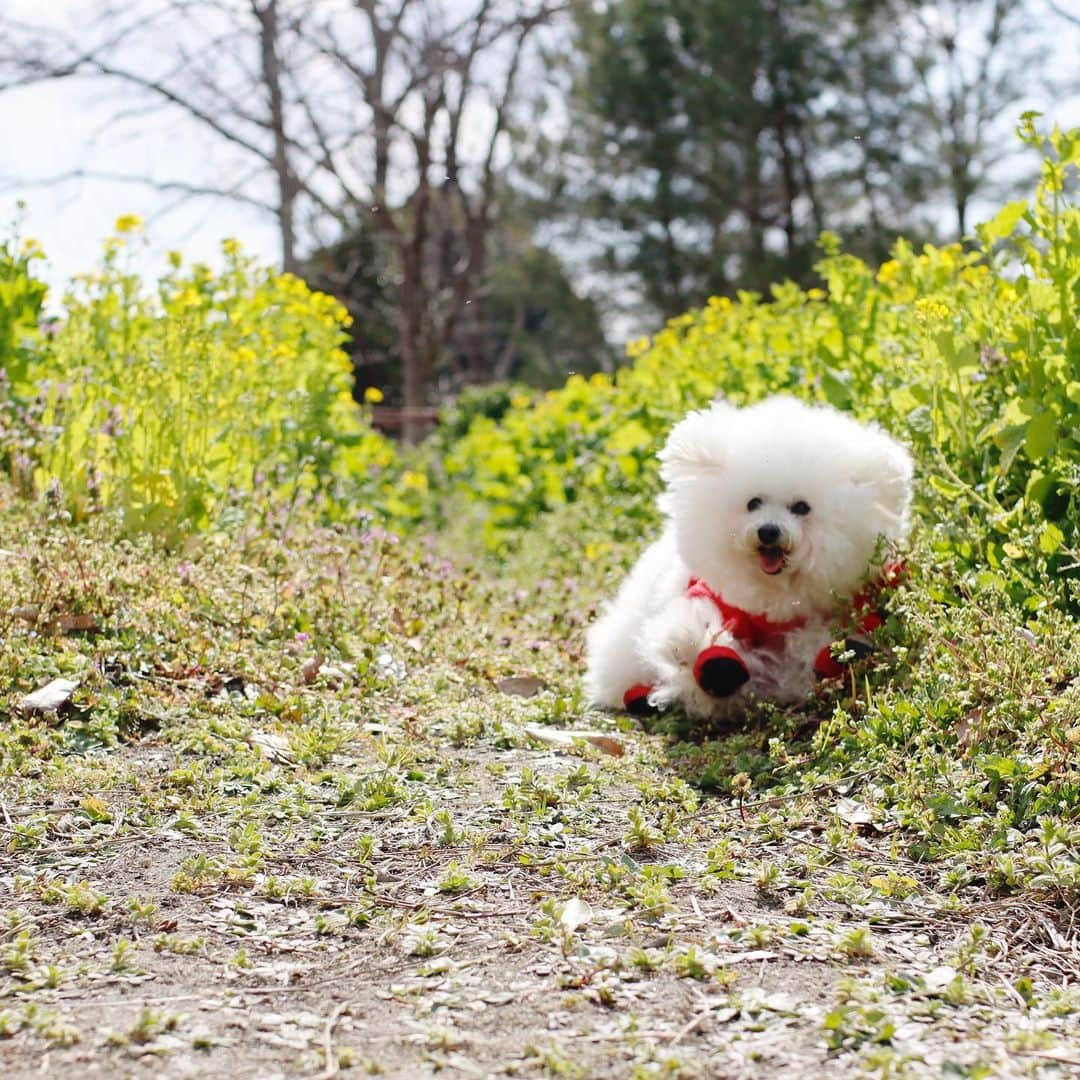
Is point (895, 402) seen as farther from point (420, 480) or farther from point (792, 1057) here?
point (420, 480)

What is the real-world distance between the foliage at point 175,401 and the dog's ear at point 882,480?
9.63 ft

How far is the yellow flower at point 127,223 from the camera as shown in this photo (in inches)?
255

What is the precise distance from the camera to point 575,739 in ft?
13.5

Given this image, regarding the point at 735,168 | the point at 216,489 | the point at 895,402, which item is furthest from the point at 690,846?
the point at 735,168

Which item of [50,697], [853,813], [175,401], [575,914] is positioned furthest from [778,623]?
[175,401]

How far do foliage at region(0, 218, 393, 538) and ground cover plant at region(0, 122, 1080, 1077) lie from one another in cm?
11

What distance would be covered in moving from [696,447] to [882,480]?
2.06 ft

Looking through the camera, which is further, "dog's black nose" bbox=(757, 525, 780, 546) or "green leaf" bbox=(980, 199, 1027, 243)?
"green leaf" bbox=(980, 199, 1027, 243)

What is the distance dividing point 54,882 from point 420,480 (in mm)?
8128

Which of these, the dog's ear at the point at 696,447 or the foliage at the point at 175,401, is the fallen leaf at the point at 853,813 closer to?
the dog's ear at the point at 696,447

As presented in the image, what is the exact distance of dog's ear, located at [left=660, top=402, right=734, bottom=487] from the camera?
4297mm

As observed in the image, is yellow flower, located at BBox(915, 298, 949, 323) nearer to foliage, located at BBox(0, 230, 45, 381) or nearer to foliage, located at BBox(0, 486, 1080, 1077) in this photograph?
foliage, located at BBox(0, 486, 1080, 1077)

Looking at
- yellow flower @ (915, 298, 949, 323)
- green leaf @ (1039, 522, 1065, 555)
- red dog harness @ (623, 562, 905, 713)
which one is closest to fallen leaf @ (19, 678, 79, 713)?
red dog harness @ (623, 562, 905, 713)

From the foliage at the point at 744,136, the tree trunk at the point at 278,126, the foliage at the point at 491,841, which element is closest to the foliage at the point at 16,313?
the foliage at the point at 491,841
